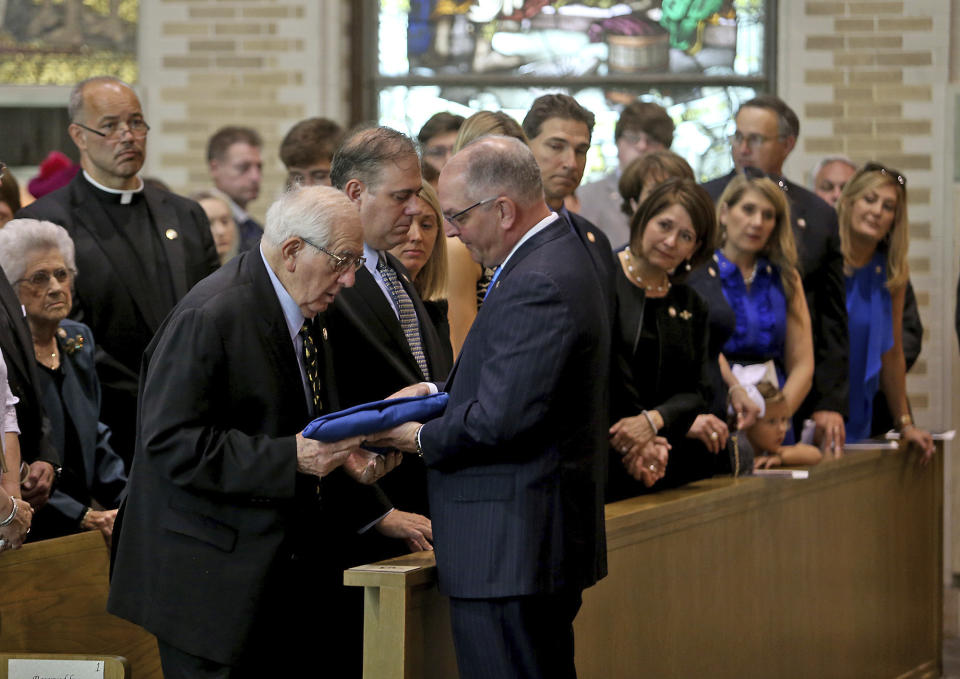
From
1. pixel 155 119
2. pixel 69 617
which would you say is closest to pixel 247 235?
pixel 155 119

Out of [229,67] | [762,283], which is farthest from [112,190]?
[229,67]

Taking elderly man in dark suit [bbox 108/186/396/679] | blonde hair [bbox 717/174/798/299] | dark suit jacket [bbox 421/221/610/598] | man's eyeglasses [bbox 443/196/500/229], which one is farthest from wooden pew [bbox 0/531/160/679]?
blonde hair [bbox 717/174/798/299]

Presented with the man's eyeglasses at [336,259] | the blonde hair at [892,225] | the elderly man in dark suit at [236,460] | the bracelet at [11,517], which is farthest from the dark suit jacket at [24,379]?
the blonde hair at [892,225]

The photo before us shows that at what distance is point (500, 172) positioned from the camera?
10.8 feet

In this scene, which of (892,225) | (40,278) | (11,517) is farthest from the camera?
(892,225)

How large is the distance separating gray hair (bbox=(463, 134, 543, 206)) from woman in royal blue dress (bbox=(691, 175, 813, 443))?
7.17 ft

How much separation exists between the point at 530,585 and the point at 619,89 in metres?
5.72

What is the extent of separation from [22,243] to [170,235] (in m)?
0.82

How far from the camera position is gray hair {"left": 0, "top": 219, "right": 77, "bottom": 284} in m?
4.29

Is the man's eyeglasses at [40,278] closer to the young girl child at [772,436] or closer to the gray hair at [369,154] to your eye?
the gray hair at [369,154]

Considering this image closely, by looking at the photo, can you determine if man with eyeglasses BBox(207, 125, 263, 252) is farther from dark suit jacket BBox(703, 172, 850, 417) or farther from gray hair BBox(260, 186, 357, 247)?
gray hair BBox(260, 186, 357, 247)

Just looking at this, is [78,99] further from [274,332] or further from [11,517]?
[274,332]

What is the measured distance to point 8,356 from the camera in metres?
3.91

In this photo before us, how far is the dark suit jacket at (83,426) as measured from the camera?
4.27 meters
